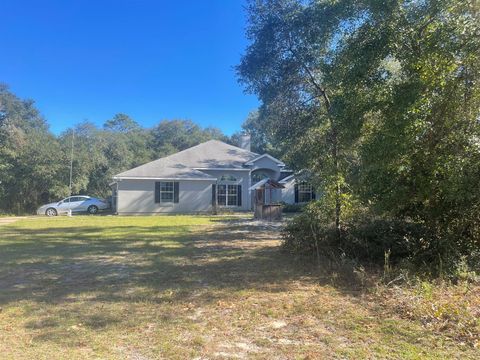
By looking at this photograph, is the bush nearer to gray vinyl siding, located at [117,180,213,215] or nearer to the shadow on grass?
the shadow on grass

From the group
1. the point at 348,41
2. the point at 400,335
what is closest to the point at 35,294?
the point at 400,335

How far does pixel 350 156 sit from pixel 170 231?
830 centimetres

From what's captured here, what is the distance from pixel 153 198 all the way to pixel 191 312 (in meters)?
21.5

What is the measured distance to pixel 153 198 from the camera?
86.7ft

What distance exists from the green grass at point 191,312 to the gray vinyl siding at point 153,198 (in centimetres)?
1601

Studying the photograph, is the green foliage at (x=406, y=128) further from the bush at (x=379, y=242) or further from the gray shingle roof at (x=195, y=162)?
the gray shingle roof at (x=195, y=162)

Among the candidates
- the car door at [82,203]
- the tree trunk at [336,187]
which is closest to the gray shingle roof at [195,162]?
the car door at [82,203]

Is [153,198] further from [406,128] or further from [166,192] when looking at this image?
[406,128]

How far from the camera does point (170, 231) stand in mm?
15578

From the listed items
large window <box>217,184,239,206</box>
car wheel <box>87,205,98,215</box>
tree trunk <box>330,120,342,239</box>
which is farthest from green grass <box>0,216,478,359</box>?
Answer: car wheel <box>87,205,98,215</box>

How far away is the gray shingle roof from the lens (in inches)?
1048

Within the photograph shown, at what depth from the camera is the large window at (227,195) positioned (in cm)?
2762

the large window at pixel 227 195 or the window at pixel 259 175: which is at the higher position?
the window at pixel 259 175

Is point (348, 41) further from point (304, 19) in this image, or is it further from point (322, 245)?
point (322, 245)
